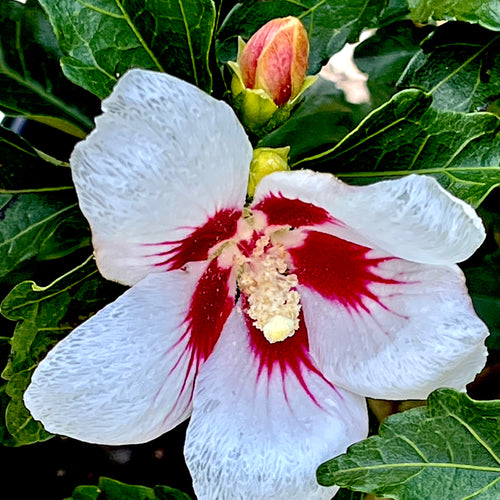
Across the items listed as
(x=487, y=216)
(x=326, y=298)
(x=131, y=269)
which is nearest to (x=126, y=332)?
(x=131, y=269)

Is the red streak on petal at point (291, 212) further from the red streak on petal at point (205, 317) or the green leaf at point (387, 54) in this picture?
the green leaf at point (387, 54)

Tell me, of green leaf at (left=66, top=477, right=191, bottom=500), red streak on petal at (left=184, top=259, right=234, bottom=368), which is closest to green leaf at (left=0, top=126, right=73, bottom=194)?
red streak on petal at (left=184, top=259, right=234, bottom=368)

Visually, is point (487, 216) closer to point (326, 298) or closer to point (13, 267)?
point (326, 298)

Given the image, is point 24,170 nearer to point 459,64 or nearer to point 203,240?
point 203,240

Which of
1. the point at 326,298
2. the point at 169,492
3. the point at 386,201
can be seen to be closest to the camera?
the point at 386,201

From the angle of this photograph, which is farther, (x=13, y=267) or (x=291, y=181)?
(x=13, y=267)

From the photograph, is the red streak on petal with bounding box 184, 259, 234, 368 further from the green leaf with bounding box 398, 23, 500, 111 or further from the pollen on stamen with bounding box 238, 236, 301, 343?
the green leaf with bounding box 398, 23, 500, 111
